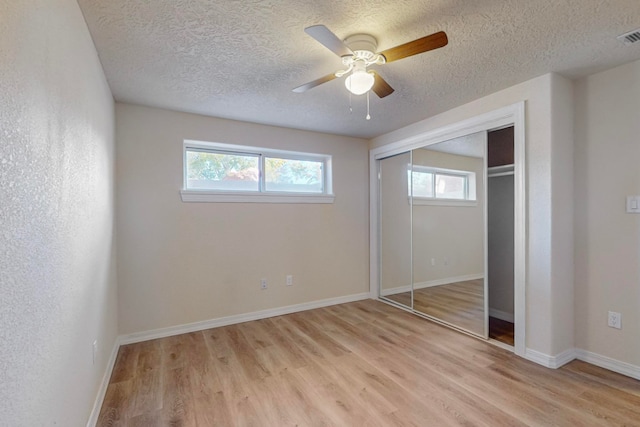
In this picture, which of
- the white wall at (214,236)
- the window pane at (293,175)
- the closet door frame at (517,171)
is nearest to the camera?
the closet door frame at (517,171)

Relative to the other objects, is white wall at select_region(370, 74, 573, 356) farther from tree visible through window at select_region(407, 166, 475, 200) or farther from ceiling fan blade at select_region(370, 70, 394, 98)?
ceiling fan blade at select_region(370, 70, 394, 98)

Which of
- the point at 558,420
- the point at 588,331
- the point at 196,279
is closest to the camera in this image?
the point at 558,420

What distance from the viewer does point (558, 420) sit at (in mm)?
1694

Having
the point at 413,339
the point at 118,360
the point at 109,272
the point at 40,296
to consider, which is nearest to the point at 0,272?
the point at 40,296

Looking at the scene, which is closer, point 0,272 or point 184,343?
point 0,272

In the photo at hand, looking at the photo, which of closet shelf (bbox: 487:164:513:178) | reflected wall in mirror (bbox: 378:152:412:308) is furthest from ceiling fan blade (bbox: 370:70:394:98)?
reflected wall in mirror (bbox: 378:152:412:308)

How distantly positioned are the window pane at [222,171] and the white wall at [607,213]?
3183 millimetres

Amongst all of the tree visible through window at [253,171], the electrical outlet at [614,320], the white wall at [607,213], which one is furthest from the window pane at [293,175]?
the electrical outlet at [614,320]

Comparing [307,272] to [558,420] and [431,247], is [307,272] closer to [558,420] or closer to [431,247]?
[431,247]

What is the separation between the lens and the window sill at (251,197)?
3.12 m

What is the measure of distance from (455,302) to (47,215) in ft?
12.0

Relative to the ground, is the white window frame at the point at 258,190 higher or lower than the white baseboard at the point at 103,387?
higher

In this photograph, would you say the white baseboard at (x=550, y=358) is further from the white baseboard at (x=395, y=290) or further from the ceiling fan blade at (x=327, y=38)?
the ceiling fan blade at (x=327, y=38)

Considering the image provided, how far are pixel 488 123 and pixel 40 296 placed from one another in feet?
10.7
